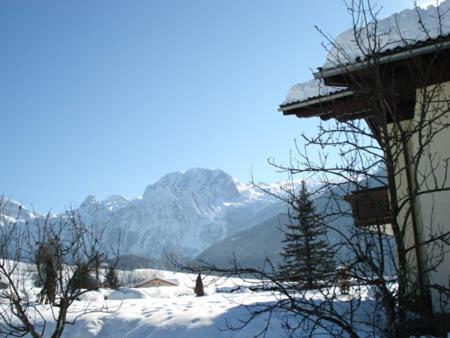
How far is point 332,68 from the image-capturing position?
19.3ft

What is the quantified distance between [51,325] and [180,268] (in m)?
8.00

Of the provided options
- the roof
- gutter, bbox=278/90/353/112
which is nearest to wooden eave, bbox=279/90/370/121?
gutter, bbox=278/90/353/112

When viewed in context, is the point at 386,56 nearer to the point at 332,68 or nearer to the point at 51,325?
the point at 332,68

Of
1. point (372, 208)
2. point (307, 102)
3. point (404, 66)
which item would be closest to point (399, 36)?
point (404, 66)

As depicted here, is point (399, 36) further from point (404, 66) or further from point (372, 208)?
point (372, 208)

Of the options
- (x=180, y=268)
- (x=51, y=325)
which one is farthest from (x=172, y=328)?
(x=180, y=268)

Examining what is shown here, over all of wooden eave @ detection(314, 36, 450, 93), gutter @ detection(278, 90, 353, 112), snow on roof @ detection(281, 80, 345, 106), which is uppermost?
snow on roof @ detection(281, 80, 345, 106)

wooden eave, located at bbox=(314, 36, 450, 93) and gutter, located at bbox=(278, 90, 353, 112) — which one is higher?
gutter, located at bbox=(278, 90, 353, 112)

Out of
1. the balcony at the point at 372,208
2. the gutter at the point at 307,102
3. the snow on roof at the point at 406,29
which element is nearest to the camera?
the balcony at the point at 372,208

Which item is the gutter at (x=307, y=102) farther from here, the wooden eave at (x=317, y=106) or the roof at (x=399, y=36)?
the roof at (x=399, y=36)

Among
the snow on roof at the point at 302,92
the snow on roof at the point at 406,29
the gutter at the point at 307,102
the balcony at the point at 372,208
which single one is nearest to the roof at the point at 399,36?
the snow on roof at the point at 406,29

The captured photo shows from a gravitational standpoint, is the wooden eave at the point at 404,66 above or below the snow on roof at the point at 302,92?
below

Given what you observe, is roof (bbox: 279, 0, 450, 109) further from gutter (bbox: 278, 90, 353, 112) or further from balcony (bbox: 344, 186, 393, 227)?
balcony (bbox: 344, 186, 393, 227)

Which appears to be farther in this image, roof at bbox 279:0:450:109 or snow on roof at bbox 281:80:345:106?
snow on roof at bbox 281:80:345:106
